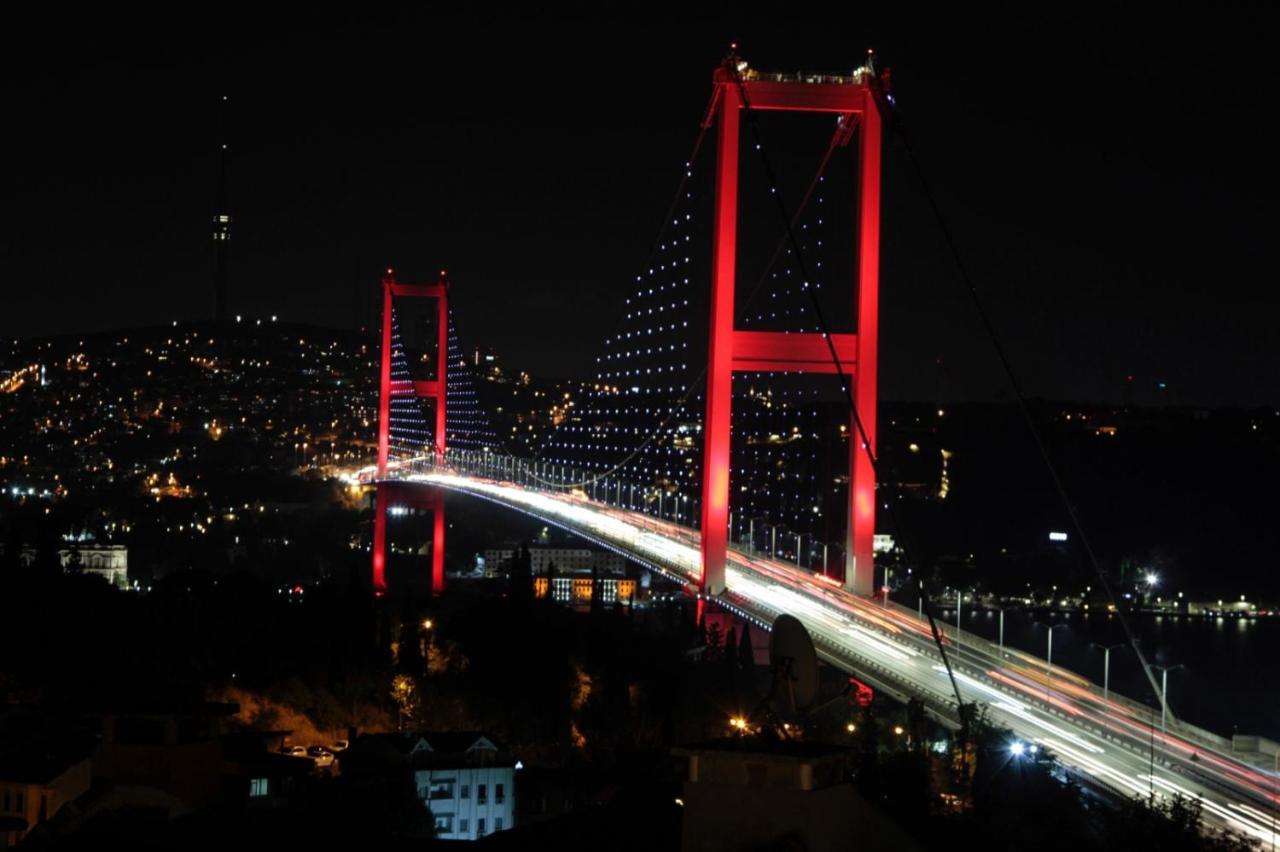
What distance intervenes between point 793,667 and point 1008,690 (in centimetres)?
1054

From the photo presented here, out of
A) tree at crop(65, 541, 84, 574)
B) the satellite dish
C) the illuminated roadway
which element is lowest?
tree at crop(65, 541, 84, 574)

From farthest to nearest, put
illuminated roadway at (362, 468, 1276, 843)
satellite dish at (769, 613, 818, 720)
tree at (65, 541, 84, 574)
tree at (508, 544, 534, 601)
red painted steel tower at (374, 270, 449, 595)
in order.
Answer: red painted steel tower at (374, 270, 449, 595) < tree at (65, 541, 84, 574) < tree at (508, 544, 534, 601) < illuminated roadway at (362, 468, 1276, 843) < satellite dish at (769, 613, 818, 720)

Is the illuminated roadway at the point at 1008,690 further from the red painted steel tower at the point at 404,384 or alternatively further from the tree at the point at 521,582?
the red painted steel tower at the point at 404,384

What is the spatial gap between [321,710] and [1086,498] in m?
36.7

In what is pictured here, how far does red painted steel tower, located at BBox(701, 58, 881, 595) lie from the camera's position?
18312 millimetres

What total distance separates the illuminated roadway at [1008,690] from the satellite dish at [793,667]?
6.19 metres

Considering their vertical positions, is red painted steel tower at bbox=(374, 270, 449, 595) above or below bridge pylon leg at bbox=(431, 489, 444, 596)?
above

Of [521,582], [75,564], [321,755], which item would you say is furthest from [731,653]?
[75,564]

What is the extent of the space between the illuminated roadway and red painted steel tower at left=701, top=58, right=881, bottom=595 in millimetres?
760

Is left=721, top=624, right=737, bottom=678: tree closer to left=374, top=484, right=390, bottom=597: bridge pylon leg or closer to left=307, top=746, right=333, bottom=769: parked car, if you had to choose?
left=307, top=746, right=333, bottom=769: parked car

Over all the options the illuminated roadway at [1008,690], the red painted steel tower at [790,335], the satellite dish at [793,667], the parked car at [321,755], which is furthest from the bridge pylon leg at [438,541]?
the satellite dish at [793,667]

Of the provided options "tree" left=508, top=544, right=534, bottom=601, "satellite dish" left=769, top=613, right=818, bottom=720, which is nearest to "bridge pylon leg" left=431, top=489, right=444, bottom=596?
"tree" left=508, top=544, right=534, bottom=601

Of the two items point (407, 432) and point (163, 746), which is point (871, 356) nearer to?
point (163, 746)

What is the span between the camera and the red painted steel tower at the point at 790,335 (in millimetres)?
18312
